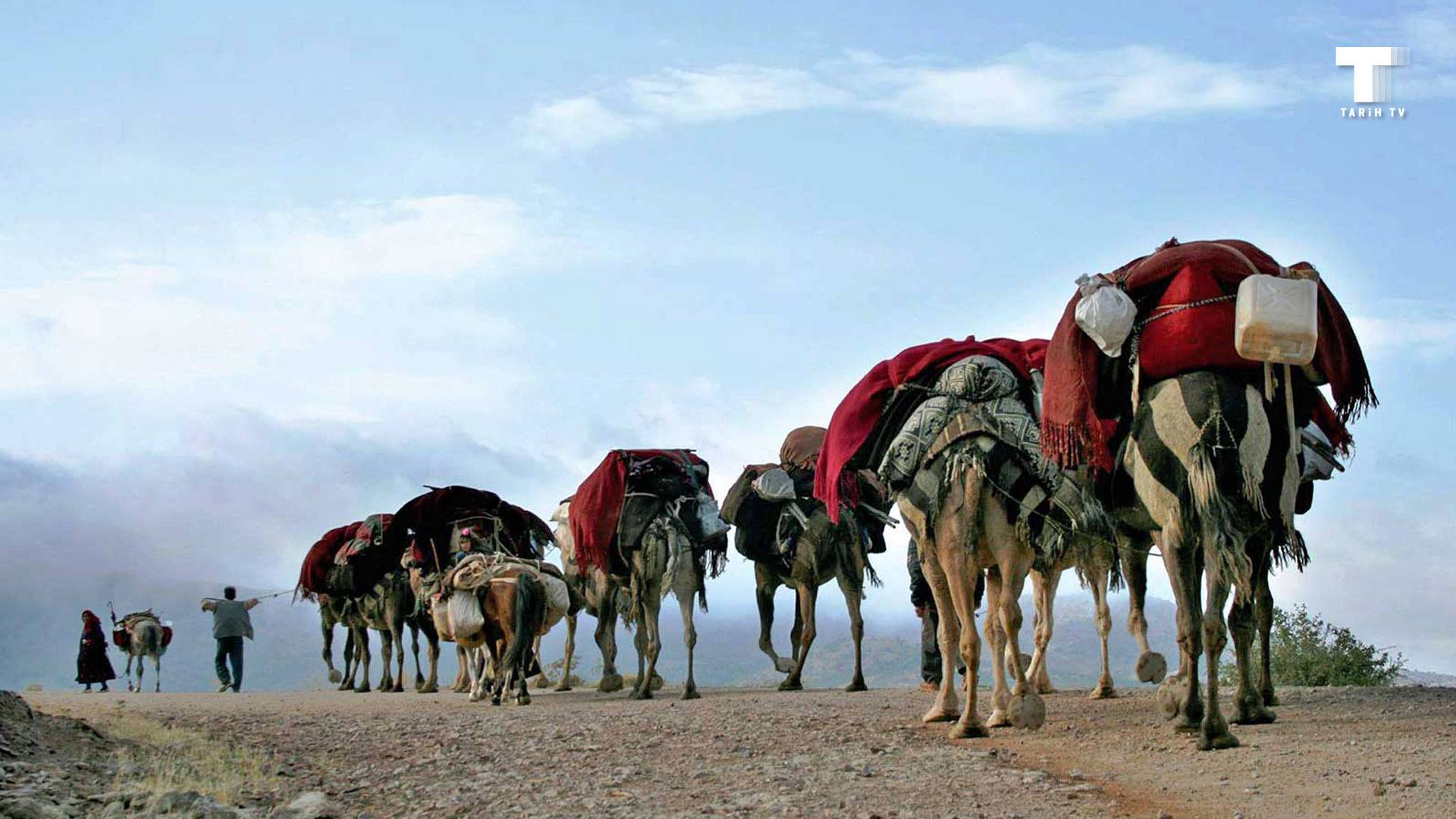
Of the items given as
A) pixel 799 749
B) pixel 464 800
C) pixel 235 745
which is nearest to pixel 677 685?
pixel 235 745

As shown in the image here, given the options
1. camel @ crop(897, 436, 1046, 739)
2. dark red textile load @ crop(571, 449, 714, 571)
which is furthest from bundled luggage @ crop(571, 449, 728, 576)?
camel @ crop(897, 436, 1046, 739)

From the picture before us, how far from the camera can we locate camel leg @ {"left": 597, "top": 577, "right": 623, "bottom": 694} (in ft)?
68.3

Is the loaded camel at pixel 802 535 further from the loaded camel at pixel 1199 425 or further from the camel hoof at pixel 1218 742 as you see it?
the camel hoof at pixel 1218 742

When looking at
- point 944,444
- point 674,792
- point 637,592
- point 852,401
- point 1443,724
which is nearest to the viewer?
point 674,792

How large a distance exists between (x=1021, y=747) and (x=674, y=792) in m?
2.76

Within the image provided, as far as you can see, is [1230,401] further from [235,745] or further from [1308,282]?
[235,745]

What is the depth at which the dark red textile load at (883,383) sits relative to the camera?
13.1m

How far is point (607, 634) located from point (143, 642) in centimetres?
1194

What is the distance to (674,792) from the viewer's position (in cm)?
1002

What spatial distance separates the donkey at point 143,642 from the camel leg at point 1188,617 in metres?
22.1

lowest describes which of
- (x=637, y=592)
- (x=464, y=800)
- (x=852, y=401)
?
(x=464, y=800)

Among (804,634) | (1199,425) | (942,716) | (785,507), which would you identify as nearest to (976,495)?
(942,716)

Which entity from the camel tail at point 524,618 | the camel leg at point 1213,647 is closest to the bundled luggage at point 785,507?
the camel tail at point 524,618

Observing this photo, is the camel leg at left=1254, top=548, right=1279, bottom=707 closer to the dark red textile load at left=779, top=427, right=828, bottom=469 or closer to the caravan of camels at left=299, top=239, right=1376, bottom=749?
the caravan of camels at left=299, top=239, right=1376, bottom=749
